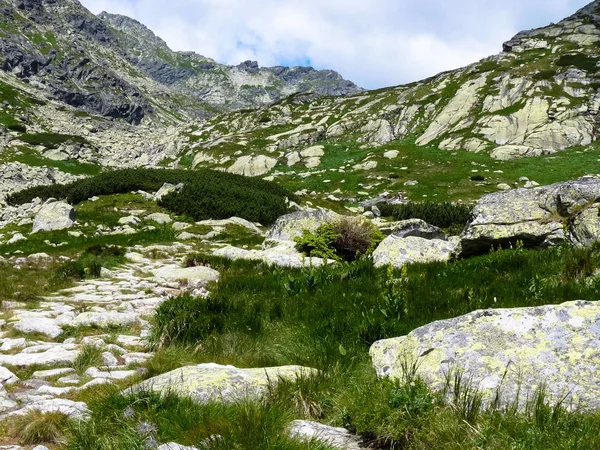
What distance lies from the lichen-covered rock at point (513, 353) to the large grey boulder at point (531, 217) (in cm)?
695

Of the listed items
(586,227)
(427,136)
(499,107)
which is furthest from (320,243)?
(499,107)

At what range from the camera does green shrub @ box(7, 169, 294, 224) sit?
27312 mm

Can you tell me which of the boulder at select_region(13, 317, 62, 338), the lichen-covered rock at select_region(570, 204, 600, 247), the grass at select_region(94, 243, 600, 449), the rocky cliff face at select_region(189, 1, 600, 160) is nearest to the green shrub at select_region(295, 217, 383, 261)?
the grass at select_region(94, 243, 600, 449)

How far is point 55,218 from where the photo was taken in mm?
22531

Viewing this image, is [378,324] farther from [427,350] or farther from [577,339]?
[577,339]

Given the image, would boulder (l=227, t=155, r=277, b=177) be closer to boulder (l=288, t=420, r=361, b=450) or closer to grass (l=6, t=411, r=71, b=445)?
grass (l=6, t=411, r=71, b=445)

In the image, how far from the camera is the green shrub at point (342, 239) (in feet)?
47.6

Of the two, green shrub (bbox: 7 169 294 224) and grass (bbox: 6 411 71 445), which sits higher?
green shrub (bbox: 7 169 294 224)

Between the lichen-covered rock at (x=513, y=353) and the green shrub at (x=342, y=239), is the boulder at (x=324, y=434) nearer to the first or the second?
the lichen-covered rock at (x=513, y=353)

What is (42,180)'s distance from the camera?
6338 centimetres

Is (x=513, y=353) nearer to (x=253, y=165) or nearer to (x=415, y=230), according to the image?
(x=415, y=230)

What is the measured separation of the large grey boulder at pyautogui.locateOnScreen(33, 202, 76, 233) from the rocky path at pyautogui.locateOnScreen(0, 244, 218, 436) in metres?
13.4

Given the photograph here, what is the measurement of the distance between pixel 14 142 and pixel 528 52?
120302mm

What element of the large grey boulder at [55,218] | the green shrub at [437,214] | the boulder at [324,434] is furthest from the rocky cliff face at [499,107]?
the boulder at [324,434]
